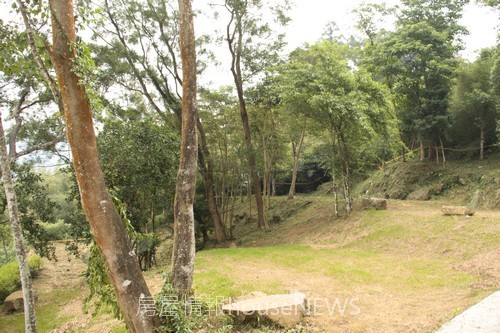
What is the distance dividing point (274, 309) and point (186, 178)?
2429mm

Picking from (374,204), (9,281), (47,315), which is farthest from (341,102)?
(9,281)

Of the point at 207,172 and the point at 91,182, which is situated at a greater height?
the point at 207,172

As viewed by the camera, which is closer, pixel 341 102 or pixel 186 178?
pixel 186 178

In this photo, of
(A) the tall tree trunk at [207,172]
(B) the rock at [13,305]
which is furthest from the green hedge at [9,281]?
(A) the tall tree trunk at [207,172]

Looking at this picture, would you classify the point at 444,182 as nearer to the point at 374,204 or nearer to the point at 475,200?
the point at 475,200

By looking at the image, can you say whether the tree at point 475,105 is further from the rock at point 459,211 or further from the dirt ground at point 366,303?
the dirt ground at point 366,303

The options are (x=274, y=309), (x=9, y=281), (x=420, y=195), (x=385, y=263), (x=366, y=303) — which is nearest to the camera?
(x=274, y=309)

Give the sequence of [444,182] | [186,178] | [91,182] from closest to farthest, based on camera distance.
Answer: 1. [91,182]
2. [186,178]
3. [444,182]

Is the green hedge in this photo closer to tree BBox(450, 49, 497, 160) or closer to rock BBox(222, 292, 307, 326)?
rock BBox(222, 292, 307, 326)

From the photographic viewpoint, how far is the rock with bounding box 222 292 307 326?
5.26 meters

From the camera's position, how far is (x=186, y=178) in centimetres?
499

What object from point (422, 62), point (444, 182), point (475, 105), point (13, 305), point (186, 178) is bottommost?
point (13, 305)

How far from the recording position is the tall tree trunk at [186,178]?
192 inches

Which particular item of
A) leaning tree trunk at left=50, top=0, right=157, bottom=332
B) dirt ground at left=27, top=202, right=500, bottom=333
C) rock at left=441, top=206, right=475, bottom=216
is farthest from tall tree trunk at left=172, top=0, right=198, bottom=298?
rock at left=441, top=206, right=475, bottom=216
